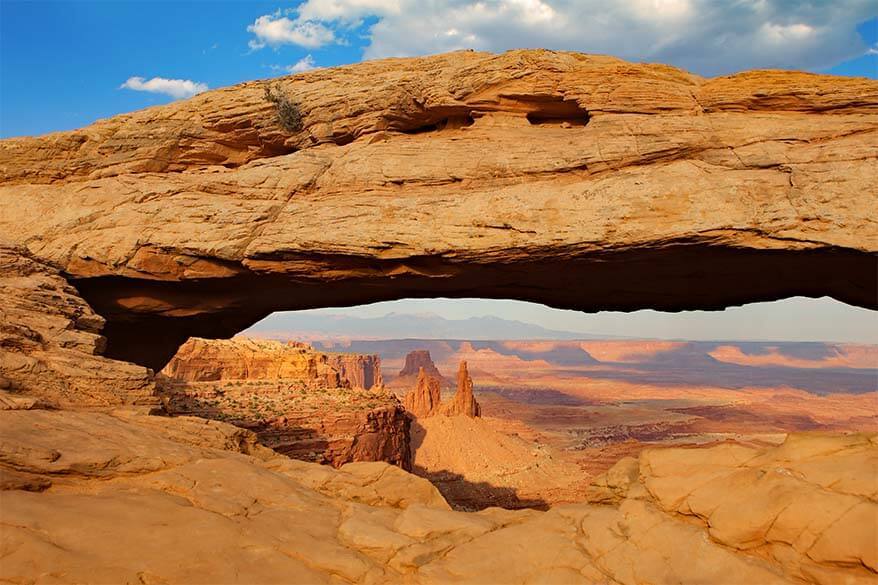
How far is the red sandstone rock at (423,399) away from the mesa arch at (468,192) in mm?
38341

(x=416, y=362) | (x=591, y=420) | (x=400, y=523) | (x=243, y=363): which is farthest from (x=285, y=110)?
(x=416, y=362)

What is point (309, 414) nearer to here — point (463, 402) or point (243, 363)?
point (243, 363)

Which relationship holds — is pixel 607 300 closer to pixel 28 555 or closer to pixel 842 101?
pixel 842 101

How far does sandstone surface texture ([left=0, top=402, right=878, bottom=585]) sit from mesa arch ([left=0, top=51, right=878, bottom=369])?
497 centimetres

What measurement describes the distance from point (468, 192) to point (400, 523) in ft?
24.8

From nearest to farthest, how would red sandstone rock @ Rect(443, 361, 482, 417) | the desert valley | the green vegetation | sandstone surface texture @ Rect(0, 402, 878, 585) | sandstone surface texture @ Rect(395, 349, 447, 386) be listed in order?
1. sandstone surface texture @ Rect(0, 402, 878, 585)
2. the green vegetation
3. the desert valley
4. red sandstone rock @ Rect(443, 361, 482, 417)
5. sandstone surface texture @ Rect(395, 349, 447, 386)

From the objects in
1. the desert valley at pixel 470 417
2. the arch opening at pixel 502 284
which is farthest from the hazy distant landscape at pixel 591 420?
the arch opening at pixel 502 284

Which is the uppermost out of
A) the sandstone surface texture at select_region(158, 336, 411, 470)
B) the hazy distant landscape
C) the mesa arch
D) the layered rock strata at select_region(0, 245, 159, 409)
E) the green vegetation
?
the green vegetation

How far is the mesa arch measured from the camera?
11.5 meters

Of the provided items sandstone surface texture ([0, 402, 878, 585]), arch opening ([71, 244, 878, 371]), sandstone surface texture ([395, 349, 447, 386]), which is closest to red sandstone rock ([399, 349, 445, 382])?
sandstone surface texture ([395, 349, 447, 386])

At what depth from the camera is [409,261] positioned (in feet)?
43.0

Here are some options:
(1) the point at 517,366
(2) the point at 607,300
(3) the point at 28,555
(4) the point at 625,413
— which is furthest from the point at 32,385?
(1) the point at 517,366

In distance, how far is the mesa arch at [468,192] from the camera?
37.7ft

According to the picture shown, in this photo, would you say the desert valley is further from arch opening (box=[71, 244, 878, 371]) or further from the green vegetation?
A: the green vegetation
